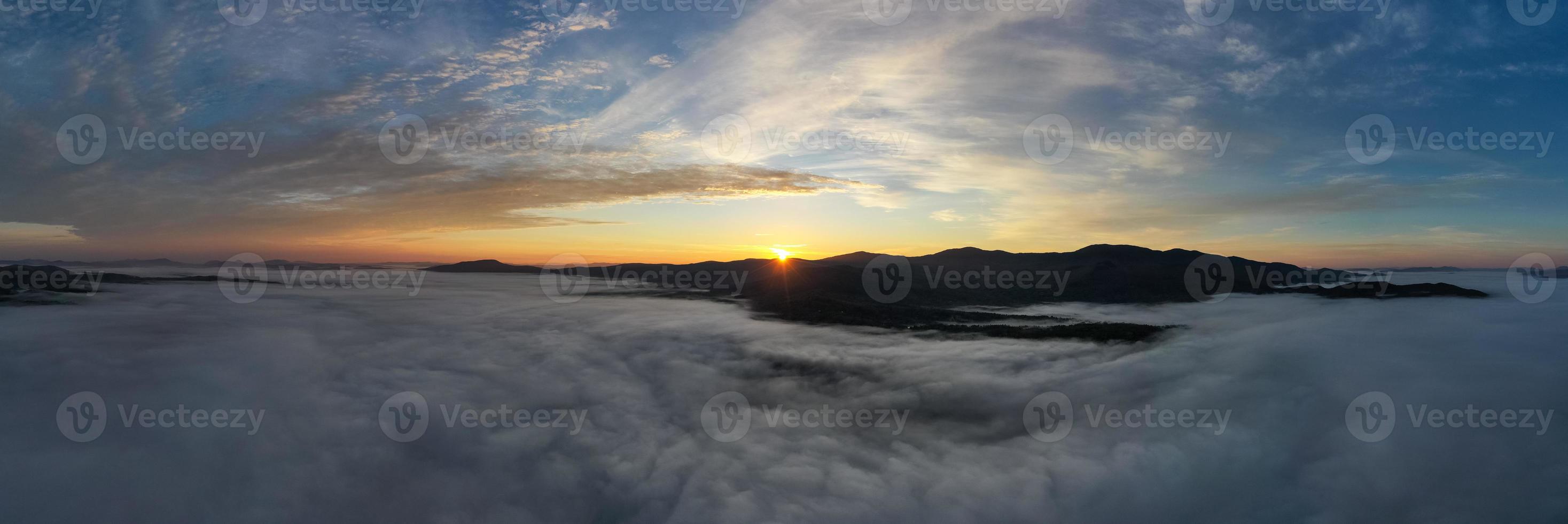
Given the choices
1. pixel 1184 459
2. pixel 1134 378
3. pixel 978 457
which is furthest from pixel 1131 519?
pixel 1134 378

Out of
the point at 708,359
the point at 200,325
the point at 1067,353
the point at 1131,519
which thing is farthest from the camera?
the point at 200,325

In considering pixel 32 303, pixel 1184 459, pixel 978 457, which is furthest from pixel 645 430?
pixel 32 303

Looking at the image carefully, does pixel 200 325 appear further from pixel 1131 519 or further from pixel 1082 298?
pixel 1082 298

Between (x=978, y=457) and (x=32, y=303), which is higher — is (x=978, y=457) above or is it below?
below

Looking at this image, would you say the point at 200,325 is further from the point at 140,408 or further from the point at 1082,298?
the point at 1082,298

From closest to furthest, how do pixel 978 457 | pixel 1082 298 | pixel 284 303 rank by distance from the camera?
pixel 978 457 < pixel 284 303 < pixel 1082 298

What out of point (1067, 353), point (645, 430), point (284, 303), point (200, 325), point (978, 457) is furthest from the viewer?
point (284, 303)

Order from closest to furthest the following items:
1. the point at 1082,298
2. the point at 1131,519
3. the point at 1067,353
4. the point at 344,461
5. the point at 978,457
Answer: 1. the point at 1131,519
2. the point at 344,461
3. the point at 978,457
4. the point at 1067,353
5. the point at 1082,298

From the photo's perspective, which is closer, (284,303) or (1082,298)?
(284,303)

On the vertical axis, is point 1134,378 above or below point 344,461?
above
